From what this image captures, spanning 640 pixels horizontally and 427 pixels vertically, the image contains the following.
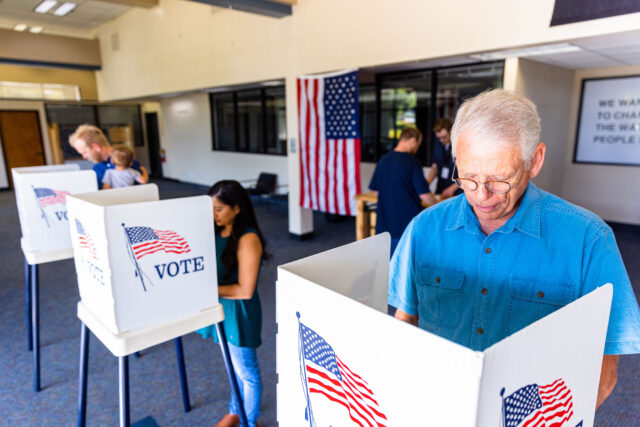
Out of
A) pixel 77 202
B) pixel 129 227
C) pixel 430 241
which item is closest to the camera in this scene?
pixel 430 241

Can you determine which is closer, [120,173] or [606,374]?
[606,374]

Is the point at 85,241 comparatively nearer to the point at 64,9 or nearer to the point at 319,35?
the point at 319,35

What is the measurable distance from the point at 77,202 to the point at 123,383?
25.2 inches

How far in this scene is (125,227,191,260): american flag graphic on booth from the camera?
1266 millimetres

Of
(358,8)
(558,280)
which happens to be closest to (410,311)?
(558,280)

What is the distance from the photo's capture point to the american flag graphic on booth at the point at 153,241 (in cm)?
127

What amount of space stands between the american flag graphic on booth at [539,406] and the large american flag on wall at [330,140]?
3.81 meters

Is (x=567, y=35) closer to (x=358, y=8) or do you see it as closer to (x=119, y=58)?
(x=358, y=8)

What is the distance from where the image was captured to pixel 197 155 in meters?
9.73

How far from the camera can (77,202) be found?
1.34 meters

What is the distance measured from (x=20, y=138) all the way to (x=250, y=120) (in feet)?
22.1

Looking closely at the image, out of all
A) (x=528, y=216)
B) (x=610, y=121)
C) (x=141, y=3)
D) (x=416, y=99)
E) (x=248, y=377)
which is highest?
(x=141, y=3)

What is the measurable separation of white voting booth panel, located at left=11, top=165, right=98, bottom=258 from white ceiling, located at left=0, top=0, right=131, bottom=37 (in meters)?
6.46

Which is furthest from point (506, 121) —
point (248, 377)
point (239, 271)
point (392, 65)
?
point (392, 65)
